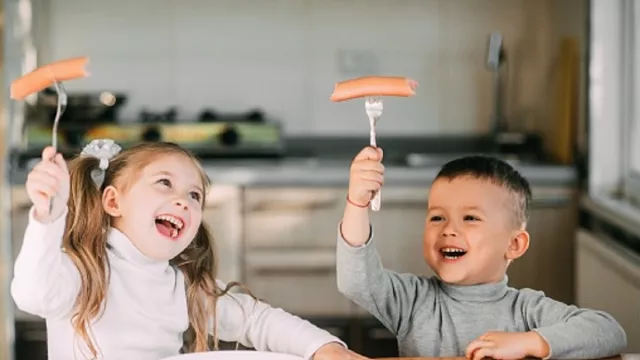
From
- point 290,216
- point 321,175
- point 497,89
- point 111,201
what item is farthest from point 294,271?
point 111,201

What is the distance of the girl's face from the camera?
916 mm

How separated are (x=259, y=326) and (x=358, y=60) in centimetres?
199

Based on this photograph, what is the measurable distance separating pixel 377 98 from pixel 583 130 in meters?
1.76

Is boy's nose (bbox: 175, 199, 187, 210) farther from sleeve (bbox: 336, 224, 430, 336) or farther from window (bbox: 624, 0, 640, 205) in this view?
window (bbox: 624, 0, 640, 205)

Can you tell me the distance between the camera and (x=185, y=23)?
289 cm

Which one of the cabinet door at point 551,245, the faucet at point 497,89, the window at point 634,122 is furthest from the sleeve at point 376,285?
the faucet at point 497,89

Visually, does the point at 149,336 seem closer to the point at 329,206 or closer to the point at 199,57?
the point at 329,206

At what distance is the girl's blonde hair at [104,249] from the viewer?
908mm

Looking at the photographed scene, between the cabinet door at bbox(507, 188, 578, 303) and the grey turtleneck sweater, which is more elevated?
the grey turtleneck sweater

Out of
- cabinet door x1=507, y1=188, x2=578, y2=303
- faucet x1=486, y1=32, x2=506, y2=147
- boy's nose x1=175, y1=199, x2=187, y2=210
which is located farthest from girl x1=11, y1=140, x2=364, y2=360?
faucet x1=486, y1=32, x2=506, y2=147

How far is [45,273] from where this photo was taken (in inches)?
33.3

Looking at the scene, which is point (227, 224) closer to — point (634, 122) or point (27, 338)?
point (27, 338)

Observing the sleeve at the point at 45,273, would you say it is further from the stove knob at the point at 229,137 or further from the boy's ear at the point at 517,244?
the stove knob at the point at 229,137

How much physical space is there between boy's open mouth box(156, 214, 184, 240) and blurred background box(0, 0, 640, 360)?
1.38 metres
